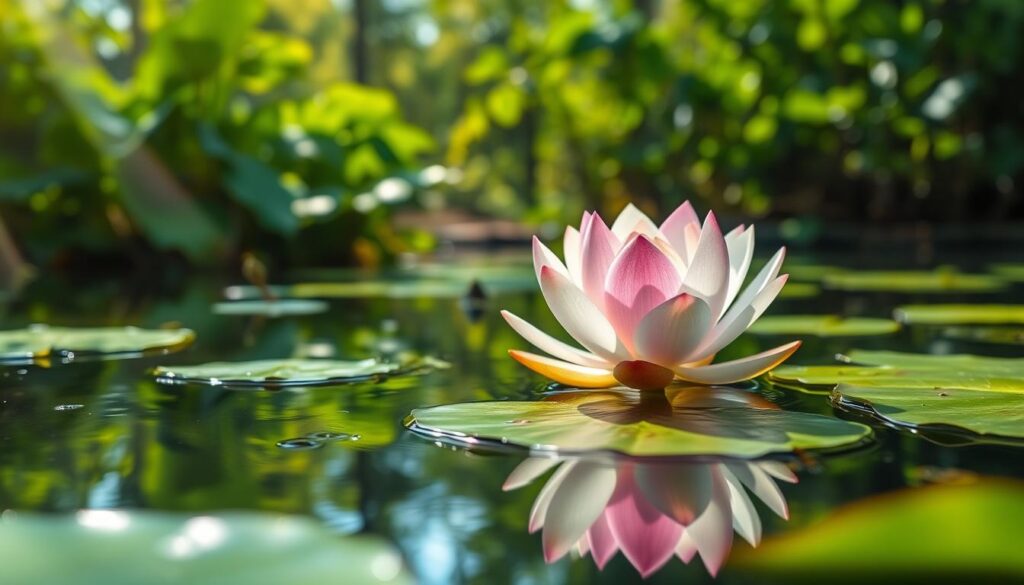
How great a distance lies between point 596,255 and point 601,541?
45 centimetres

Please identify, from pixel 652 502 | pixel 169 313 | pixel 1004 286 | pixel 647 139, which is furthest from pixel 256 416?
pixel 647 139

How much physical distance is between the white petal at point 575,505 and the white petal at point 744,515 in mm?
87

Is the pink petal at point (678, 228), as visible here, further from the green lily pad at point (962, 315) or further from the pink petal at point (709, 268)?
the green lily pad at point (962, 315)

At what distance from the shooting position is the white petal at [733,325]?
105cm

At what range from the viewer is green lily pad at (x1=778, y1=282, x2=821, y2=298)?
9.09ft

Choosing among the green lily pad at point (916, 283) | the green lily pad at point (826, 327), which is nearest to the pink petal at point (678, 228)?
the green lily pad at point (826, 327)

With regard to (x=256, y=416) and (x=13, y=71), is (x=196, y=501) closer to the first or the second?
(x=256, y=416)

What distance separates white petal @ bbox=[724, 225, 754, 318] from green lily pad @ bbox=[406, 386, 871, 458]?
125 mm

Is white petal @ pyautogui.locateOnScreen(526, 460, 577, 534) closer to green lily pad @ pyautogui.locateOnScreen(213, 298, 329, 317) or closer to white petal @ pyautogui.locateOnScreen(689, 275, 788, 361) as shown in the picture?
white petal @ pyautogui.locateOnScreen(689, 275, 788, 361)

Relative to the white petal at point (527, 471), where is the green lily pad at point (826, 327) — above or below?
above

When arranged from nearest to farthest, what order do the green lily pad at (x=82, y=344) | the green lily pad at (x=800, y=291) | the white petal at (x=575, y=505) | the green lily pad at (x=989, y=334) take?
the white petal at (x=575, y=505), the green lily pad at (x=82, y=344), the green lily pad at (x=989, y=334), the green lily pad at (x=800, y=291)

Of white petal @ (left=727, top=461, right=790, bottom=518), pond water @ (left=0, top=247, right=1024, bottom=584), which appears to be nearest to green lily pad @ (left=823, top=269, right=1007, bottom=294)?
pond water @ (left=0, top=247, right=1024, bottom=584)

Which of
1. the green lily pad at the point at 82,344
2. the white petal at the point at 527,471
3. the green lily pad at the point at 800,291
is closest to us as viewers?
the white petal at the point at 527,471

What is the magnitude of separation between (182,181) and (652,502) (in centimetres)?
381
